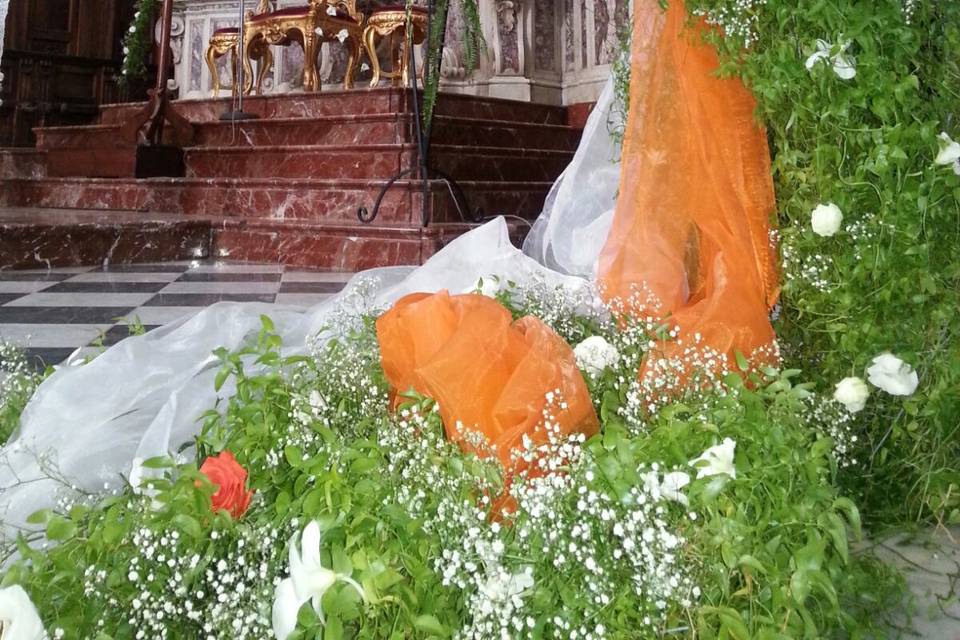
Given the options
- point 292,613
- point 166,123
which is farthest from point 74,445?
point 166,123

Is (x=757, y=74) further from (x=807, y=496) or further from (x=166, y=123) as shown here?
(x=166, y=123)

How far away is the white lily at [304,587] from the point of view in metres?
0.64

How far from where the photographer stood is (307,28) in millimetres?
5488

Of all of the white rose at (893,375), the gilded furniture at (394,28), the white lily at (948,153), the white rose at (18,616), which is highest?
the gilded furniture at (394,28)

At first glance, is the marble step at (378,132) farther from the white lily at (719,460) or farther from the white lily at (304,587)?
the white lily at (304,587)

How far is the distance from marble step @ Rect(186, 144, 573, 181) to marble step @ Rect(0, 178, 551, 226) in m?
0.19

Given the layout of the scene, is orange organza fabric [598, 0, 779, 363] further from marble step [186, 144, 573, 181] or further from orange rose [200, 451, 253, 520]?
marble step [186, 144, 573, 181]

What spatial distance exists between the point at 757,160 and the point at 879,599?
2.27 feet

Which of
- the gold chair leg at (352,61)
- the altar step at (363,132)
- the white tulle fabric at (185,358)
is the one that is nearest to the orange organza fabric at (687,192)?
the white tulle fabric at (185,358)

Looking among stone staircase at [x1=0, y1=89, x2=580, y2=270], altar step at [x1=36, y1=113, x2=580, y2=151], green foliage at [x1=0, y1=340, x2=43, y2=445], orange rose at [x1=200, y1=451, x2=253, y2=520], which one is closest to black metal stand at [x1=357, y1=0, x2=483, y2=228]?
stone staircase at [x1=0, y1=89, x2=580, y2=270]

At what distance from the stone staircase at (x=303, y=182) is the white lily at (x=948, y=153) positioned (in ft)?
8.39

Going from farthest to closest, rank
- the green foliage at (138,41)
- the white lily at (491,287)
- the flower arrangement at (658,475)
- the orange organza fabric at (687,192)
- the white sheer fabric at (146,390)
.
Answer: the green foliage at (138,41) < the white lily at (491,287) < the orange organza fabric at (687,192) < the white sheer fabric at (146,390) < the flower arrangement at (658,475)

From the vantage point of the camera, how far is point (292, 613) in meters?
0.64

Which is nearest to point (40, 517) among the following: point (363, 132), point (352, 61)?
point (363, 132)
